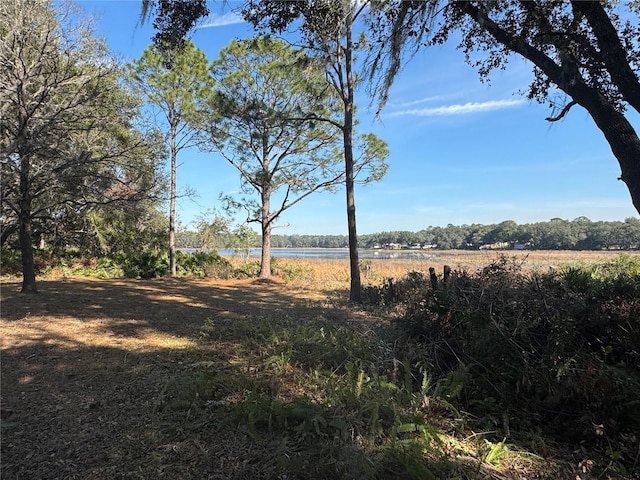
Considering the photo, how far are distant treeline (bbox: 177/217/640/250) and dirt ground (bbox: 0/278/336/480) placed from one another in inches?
587

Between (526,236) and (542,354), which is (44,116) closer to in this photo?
(542,354)

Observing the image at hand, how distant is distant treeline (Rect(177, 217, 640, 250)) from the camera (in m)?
39.2

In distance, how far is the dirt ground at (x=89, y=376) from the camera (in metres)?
2.40

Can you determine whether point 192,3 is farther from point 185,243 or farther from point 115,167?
point 185,243

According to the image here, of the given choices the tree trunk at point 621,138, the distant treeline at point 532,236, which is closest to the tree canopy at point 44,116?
the tree trunk at point 621,138

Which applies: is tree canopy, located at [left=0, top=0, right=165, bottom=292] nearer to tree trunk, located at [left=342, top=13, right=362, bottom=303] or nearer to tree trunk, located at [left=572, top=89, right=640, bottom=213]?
tree trunk, located at [left=342, top=13, right=362, bottom=303]

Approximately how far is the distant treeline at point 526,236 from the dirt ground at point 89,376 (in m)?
14.9

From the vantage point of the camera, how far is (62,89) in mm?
8836

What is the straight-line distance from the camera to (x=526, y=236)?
5259cm

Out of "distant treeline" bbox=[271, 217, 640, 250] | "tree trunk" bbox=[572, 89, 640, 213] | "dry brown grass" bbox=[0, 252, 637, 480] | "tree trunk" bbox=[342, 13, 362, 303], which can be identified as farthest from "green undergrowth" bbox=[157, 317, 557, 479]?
"distant treeline" bbox=[271, 217, 640, 250]

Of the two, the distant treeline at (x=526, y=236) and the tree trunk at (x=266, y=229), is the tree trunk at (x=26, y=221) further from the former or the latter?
the distant treeline at (x=526, y=236)

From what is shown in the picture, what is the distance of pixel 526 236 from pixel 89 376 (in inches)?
2279

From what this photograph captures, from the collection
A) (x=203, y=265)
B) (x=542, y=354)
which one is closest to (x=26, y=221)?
(x=542, y=354)

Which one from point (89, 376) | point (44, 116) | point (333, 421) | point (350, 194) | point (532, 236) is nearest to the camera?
point (333, 421)
